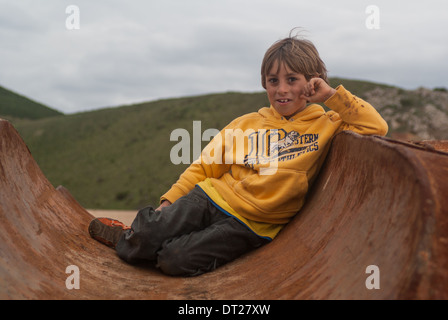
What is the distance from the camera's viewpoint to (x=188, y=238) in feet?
7.34

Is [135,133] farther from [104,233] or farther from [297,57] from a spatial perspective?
[297,57]

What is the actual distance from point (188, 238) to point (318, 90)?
1134 mm

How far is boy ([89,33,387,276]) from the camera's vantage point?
86.7 inches

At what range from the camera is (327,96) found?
2234 mm

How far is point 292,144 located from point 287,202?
36cm

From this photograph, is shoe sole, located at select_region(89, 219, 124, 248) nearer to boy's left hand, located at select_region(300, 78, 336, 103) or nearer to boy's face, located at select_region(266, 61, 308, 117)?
boy's face, located at select_region(266, 61, 308, 117)

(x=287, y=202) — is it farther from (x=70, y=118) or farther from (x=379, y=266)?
(x=70, y=118)

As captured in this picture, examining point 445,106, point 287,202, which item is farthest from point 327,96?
point 445,106

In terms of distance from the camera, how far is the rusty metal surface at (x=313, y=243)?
3.73 ft

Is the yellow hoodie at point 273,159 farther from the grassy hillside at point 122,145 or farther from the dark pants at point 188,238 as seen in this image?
the grassy hillside at point 122,145

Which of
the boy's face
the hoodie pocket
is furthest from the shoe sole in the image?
the boy's face

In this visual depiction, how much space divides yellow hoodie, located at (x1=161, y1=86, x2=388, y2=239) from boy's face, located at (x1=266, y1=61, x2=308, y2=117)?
3.7 inches

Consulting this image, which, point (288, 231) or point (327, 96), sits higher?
point (327, 96)

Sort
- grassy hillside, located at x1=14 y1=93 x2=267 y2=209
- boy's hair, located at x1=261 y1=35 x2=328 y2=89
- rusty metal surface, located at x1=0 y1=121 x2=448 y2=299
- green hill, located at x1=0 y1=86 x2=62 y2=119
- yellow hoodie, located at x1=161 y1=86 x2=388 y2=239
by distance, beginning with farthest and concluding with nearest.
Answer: green hill, located at x1=0 y1=86 x2=62 y2=119 < grassy hillside, located at x1=14 y1=93 x2=267 y2=209 < boy's hair, located at x1=261 y1=35 x2=328 y2=89 < yellow hoodie, located at x1=161 y1=86 x2=388 y2=239 < rusty metal surface, located at x1=0 y1=121 x2=448 y2=299
